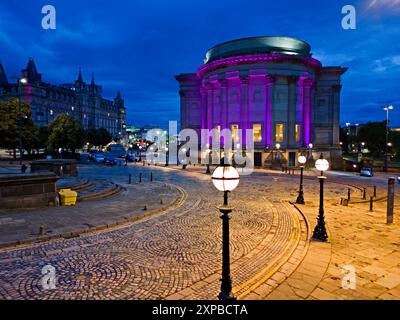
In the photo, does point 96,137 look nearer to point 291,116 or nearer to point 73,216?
point 291,116

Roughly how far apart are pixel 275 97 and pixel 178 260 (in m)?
43.6

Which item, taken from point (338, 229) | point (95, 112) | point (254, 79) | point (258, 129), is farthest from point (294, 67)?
point (95, 112)

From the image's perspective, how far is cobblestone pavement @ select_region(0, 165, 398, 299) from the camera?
5.76 meters

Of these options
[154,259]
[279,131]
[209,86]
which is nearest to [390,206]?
[154,259]

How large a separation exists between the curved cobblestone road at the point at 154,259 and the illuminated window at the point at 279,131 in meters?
36.2

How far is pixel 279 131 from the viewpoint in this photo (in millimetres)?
46281

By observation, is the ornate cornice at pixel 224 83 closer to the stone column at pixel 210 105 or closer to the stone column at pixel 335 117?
the stone column at pixel 210 105

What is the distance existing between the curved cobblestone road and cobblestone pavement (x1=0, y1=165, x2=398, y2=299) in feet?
0.07

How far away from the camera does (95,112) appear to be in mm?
136875

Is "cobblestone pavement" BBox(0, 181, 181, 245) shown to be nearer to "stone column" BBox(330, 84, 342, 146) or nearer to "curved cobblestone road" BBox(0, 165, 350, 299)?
"curved cobblestone road" BBox(0, 165, 350, 299)

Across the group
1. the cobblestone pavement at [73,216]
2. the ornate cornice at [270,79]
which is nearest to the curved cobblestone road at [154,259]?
the cobblestone pavement at [73,216]

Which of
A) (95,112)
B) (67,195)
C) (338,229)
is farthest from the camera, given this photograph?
(95,112)
